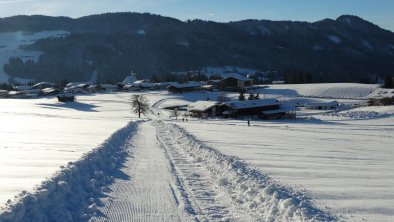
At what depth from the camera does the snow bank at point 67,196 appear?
789 cm

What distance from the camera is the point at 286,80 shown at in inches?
6166

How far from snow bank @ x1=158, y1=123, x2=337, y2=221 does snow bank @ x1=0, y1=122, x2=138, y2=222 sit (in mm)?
3431

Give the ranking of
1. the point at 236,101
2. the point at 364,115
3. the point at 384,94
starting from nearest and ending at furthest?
the point at 364,115 → the point at 236,101 → the point at 384,94

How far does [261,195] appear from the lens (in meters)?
10.4

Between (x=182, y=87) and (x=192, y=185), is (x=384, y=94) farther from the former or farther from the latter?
(x=192, y=185)

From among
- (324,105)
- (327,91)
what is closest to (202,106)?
(324,105)

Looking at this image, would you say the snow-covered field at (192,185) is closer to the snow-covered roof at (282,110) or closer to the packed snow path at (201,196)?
the packed snow path at (201,196)

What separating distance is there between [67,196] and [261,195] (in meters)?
4.71

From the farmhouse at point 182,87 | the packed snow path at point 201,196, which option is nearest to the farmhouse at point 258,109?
the farmhouse at point 182,87

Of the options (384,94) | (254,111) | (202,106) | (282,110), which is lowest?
(254,111)

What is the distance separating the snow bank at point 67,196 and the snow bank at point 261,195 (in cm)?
343

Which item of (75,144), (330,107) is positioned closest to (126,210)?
(75,144)

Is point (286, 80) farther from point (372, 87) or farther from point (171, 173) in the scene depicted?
point (171, 173)

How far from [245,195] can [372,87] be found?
115m
